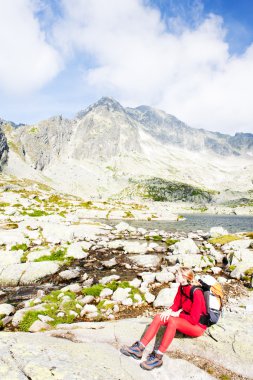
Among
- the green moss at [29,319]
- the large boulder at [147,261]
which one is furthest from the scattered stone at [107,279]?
the green moss at [29,319]

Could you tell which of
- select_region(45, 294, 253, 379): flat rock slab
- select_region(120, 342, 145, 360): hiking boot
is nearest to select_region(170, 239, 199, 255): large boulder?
select_region(45, 294, 253, 379): flat rock slab

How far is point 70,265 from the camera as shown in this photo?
28562 millimetres

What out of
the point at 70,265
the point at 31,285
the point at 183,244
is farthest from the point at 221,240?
the point at 31,285

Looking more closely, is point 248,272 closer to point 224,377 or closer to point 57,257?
point 224,377

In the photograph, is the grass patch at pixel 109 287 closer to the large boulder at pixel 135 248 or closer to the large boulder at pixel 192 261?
the large boulder at pixel 192 261

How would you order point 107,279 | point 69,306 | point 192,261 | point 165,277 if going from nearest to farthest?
1. point 69,306
2. point 165,277
3. point 107,279
4. point 192,261

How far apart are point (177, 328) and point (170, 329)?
1.79ft

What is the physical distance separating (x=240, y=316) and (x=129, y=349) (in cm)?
528

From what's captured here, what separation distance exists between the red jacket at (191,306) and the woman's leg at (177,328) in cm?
17

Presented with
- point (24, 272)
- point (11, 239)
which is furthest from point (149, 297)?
point (11, 239)

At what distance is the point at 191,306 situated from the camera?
1028cm

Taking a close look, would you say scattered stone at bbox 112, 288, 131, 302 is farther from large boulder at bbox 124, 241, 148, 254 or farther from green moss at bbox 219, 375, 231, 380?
large boulder at bbox 124, 241, 148, 254

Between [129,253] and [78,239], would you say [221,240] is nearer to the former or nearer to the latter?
[129,253]

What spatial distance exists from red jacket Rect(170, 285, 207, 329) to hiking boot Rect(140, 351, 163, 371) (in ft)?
5.70
